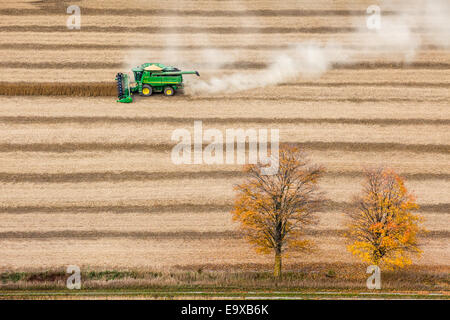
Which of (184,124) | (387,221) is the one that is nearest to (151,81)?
(184,124)

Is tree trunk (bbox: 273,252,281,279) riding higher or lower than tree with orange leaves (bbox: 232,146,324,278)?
lower

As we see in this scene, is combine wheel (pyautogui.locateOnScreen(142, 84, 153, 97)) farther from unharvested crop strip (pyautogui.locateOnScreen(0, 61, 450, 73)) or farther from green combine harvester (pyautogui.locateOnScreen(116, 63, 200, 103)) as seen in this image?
unharvested crop strip (pyautogui.locateOnScreen(0, 61, 450, 73))

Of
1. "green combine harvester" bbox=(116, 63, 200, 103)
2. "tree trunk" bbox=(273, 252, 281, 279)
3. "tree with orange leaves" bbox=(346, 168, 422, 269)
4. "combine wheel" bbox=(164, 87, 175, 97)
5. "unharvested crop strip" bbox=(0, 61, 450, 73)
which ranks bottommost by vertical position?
"tree trunk" bbox=(273, 252, 281, 279)

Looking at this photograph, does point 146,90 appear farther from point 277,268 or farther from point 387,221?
point 387,221

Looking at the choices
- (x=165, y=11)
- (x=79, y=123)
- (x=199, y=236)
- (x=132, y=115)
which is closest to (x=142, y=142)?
(x=132, y=115)

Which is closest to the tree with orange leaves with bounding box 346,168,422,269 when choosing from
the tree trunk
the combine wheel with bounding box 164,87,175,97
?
the tree trunk

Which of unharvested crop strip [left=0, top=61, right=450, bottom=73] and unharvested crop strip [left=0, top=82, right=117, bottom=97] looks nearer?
unharvested crop strip [left=0, top=82, right=117, bottom=97]
